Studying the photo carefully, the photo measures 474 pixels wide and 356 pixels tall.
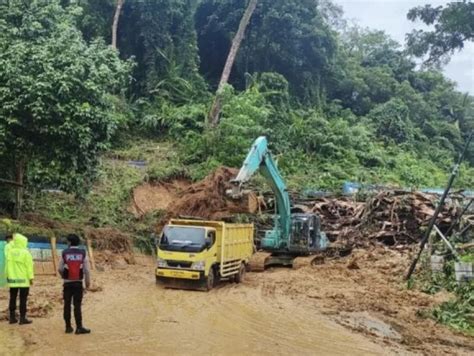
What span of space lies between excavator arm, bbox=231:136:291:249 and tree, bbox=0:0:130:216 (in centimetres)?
494

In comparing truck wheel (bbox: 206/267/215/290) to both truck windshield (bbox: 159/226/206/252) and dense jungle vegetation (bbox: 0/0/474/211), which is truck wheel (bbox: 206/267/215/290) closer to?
truck windshield (bbox: 159/226/206/252)

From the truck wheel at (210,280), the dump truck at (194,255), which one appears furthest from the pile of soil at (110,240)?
the truck wheel at (210,280)

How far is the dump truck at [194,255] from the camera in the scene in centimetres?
1702

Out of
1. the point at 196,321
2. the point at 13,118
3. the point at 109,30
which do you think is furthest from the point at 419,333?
the point at 109,30

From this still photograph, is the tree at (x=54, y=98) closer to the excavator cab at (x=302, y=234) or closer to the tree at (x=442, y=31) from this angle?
the excavator cab at (x=302, y=234)

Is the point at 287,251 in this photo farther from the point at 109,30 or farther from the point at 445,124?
the point at 445,124

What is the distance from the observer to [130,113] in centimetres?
3734

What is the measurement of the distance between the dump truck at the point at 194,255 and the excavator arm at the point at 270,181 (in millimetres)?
1614

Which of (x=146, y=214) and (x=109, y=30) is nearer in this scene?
(x=146, y=214)

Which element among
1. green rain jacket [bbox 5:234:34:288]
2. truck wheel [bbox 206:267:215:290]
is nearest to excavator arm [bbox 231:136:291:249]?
truck wheel [bbox 206:267:215:290]

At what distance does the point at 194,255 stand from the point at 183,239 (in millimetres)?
703

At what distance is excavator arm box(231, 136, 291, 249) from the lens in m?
18.3

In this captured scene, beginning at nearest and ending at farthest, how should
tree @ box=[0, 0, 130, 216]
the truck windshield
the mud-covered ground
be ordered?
the mud-covered ground, the truck windshield, tree @ box=[0, 0, 130, 216]

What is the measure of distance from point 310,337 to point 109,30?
3310 centimetres
